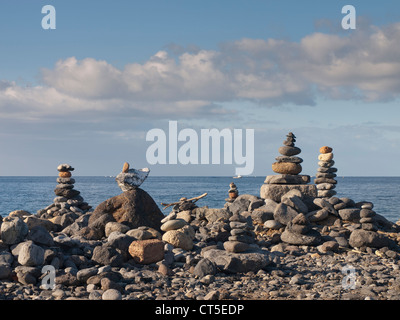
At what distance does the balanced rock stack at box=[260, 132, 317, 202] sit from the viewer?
58.5 feet

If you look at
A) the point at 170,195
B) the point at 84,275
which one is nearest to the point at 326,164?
the point at 84,275

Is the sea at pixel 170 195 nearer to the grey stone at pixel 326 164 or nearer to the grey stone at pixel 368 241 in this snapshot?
the grey stone at pixel 326 164

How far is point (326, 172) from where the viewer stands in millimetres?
22609

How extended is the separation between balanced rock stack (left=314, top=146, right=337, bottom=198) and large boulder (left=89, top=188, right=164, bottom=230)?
35.9ft

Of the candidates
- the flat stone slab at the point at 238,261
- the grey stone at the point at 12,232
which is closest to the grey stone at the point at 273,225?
the flat stone slab at the point at 238,261

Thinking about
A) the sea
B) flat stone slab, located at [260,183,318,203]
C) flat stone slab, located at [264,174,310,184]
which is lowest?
the sea

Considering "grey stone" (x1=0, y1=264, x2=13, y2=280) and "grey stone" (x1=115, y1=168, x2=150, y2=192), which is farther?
"grey stone" (x1=115, y1=168, x2=150, y2=192)

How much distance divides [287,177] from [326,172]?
513 cm

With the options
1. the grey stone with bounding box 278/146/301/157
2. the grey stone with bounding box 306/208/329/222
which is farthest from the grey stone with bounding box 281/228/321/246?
the grey stone with bounding box 278/146/301/157

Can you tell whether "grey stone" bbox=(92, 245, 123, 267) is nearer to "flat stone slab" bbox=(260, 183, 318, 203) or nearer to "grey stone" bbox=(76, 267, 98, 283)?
"grey stone" bbox=(76, 267, 98, 283)

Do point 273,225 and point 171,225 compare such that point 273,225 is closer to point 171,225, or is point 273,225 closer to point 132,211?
point 171,225

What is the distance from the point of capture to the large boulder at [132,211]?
13807 millimetres

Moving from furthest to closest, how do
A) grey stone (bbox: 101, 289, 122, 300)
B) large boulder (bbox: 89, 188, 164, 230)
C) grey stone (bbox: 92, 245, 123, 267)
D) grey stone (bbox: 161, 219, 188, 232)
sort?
1. large boulder (bbox: 89, 188, 164, 230)
2. grey stone (bbox: 161, 219, 188, 232)
3. grey stone (bbox: 92, 245, 123, 267)
4. grey stone (bbox: 101, 289, 122, 300)

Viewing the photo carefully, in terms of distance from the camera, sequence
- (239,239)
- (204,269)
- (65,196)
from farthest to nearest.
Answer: (65,196) < (239,239) < (204,269)
